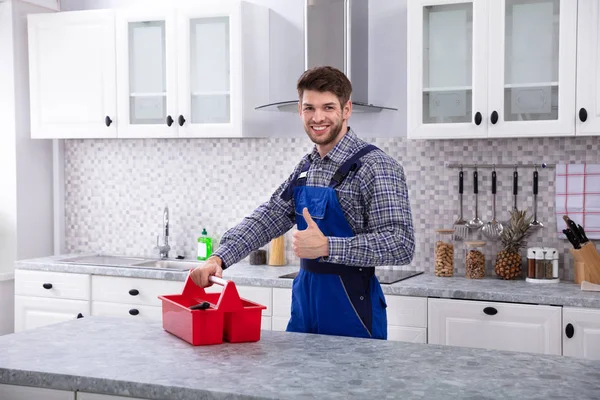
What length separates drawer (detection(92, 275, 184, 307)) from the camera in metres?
4.10

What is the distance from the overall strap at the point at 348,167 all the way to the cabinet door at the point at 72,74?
2191 millimetres

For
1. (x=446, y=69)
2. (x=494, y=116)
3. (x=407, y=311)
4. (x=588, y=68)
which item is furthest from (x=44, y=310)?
(x=588, y=68)

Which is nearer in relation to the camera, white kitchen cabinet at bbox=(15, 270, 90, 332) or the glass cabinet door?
the glass cabinet door

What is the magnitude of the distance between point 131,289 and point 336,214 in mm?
1919

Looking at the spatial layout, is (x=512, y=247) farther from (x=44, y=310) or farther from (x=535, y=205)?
(x=44, y=310)

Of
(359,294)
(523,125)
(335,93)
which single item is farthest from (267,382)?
(523,125)

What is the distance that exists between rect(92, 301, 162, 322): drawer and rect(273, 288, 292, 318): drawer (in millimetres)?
683

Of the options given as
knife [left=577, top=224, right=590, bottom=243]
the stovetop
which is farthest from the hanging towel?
the stovetop

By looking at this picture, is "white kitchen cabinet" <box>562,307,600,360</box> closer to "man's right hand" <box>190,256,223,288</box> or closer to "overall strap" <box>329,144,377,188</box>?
"overall strap" <box>329,144,377,188</box>

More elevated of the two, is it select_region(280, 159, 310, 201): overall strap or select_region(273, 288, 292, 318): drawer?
select_region(280, 159, 310, 201): overall strap

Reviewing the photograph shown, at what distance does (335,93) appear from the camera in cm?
259

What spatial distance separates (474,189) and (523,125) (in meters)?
0.52

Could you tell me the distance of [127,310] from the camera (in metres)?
4.21

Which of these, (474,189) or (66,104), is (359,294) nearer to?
(474,189)
